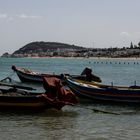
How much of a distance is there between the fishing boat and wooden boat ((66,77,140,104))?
443 centimetres

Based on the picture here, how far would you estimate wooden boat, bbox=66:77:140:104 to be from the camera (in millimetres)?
27266

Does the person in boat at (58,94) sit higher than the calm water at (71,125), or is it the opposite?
the person in boat at (58,94)

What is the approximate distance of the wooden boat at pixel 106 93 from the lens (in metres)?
27.3

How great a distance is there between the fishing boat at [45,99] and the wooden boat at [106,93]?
4.43 metres

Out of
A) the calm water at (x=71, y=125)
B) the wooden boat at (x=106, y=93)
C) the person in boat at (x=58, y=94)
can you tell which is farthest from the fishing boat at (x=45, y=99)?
the wooden boat at (x=106, y=93)

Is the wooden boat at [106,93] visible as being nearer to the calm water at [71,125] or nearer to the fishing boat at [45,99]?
the calm water at [71,125]

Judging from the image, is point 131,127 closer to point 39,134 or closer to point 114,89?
point 39,134

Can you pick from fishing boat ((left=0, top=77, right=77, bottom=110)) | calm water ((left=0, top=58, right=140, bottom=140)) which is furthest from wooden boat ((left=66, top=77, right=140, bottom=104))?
fishing boat ((left=0, top=77, right=77, bottom=110))

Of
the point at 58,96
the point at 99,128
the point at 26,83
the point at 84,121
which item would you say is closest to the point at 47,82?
the point at 58,96

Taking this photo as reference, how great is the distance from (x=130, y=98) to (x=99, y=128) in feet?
23.8

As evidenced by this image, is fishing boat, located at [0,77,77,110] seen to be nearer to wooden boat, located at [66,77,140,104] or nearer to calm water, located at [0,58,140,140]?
calm water, located at [0,58,140,140]

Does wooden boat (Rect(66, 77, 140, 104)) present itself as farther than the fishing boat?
Yes

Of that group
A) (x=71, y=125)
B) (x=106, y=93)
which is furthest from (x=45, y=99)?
(x=106, y=93)

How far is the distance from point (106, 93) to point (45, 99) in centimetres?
555
